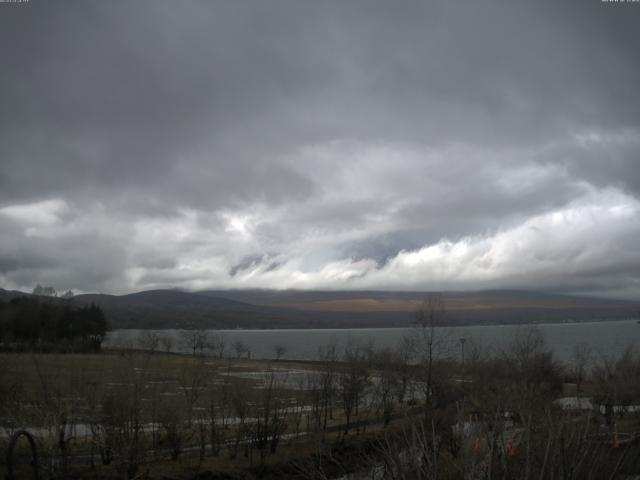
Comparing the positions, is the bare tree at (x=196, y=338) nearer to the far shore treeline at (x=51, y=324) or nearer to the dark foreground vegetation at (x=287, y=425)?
the far shore treeline at (x=51, y=324)

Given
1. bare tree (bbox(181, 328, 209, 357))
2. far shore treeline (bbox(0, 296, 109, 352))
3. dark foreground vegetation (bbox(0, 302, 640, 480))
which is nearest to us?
dark foreground vegetation (bbox(0, 302, 640, 480))

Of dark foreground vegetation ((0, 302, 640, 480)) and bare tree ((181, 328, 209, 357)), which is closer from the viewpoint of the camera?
dark foreground vegetation ((0, 302, 640, 480))

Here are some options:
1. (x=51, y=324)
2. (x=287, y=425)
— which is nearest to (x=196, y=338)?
(x=51, y=324)

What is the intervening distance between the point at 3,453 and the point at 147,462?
942cm

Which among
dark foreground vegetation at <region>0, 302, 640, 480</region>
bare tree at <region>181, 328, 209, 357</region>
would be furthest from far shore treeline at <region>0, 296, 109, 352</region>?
dark foreground vegetation at <region>0, 302, 640, 480</region>

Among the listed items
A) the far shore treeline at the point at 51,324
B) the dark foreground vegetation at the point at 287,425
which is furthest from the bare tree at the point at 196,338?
the dark foreground vegetation at the point at 287,425

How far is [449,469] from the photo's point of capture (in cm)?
1455

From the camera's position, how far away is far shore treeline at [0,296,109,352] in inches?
5340

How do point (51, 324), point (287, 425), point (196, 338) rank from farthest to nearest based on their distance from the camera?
point (196, 338) < point (51, 324) < point (287, 425)

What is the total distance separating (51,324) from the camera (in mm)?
144375

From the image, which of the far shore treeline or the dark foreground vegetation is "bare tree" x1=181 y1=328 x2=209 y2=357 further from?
the dark foreground vegetation

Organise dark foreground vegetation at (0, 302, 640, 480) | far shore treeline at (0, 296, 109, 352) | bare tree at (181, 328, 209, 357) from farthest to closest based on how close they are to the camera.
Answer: bare tree at (181, 328, 209, 357), far shore treeline at (0, 296, 109, 352), dark foreground vegetation at (0, 302, 640, 480)

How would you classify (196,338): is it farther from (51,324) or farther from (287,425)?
(287,425)

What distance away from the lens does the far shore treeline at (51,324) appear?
13562 cm
